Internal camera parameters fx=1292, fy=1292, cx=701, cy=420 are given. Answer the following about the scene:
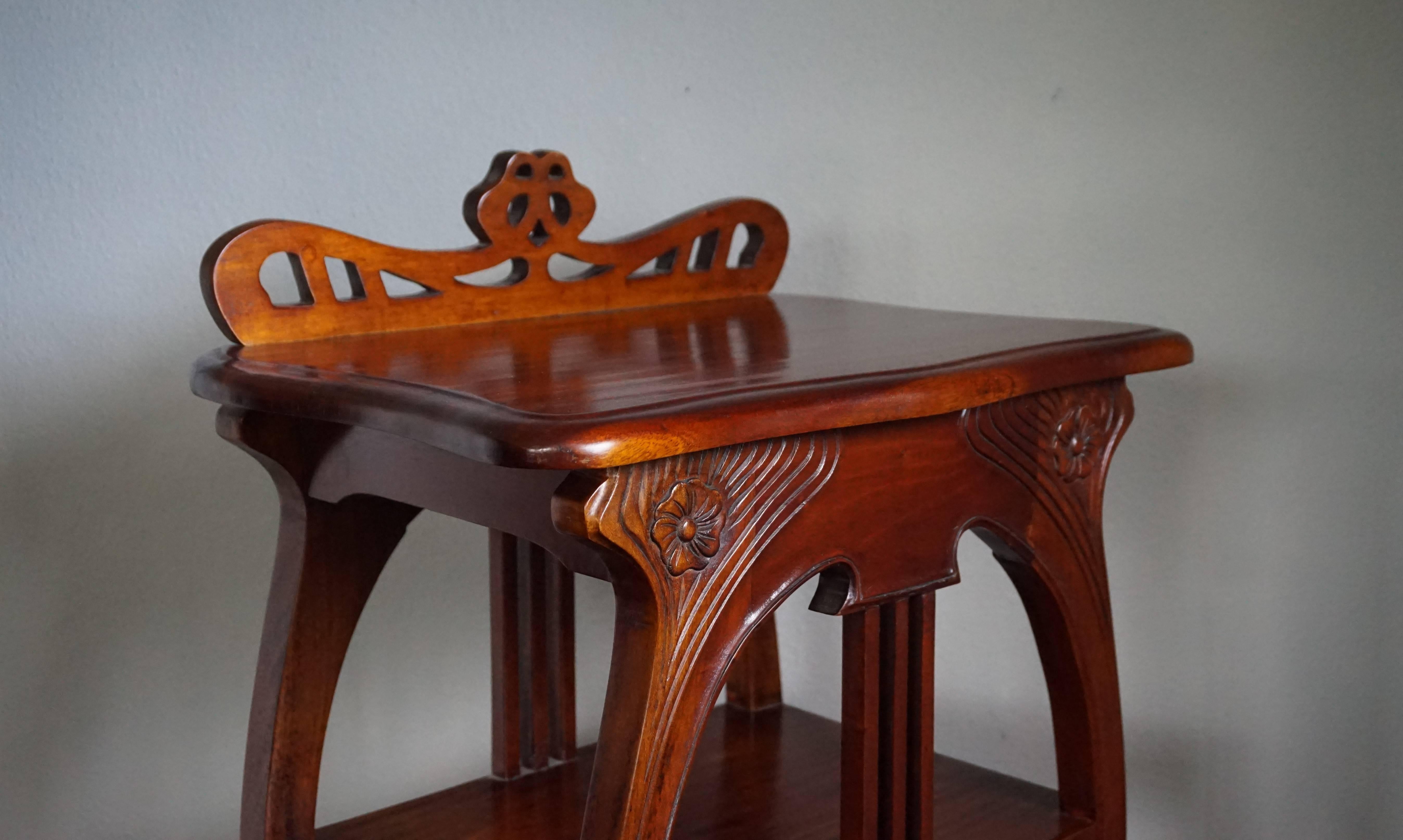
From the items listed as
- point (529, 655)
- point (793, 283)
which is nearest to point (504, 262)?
point (529, 655)

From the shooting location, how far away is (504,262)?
110cm

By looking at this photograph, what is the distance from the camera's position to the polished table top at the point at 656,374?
0.62 m

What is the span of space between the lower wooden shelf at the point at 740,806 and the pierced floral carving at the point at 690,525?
1.51 ft

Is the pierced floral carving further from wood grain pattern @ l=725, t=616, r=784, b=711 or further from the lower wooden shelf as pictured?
wood grain pattern @ l=725, t=616, r=784, b=711

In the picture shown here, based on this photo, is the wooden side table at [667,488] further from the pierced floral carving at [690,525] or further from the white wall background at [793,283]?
the white wall background at [793,283]

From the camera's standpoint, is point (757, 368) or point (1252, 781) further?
point (1252, 781)

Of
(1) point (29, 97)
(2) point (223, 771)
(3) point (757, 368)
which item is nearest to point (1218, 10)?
(3) point (757, 368)

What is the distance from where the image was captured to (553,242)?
1.06 metres

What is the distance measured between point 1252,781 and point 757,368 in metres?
0.84

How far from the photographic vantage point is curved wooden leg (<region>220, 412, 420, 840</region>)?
0.94 m

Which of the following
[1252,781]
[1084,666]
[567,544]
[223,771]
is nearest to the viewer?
[567,544]

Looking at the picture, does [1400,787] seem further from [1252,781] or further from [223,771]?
[223,771]

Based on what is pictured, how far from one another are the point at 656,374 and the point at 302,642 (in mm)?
386

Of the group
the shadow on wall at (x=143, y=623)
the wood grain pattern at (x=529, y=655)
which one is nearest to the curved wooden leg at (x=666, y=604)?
the wood grain pattern at (x=529, y=655)
